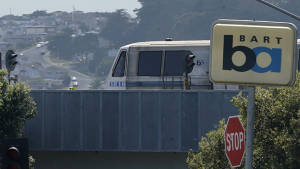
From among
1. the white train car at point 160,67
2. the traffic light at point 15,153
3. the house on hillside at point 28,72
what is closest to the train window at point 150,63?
the white train car at point 160,67

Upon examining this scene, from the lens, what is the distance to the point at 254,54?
22.1 feet

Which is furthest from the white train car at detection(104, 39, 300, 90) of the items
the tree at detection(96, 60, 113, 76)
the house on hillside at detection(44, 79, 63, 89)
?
the tree at detection(96, 60, 113, 76)

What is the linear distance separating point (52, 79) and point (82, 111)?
184m

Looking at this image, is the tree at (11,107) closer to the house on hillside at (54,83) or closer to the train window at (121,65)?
the train window at (121,65)

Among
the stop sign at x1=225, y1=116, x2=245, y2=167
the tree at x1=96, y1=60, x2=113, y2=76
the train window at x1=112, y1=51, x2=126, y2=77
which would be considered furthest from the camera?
the tree at x1=96, y1=60, x2=113, y2=76

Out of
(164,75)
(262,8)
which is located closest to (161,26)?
(262,8)

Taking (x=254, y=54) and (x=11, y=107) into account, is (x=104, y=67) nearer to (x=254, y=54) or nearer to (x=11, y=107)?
(x=11, y=107)

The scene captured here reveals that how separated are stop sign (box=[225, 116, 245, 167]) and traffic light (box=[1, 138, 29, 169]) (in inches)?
144

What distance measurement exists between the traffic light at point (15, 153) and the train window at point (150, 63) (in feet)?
38.7

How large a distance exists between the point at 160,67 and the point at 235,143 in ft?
40.8

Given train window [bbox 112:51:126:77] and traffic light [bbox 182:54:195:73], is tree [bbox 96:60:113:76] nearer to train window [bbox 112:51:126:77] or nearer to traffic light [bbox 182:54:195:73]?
train window [bbox 112:51:126:77]

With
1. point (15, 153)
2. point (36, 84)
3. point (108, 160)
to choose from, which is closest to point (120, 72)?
point (108, 160)

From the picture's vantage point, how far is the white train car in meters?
19.3

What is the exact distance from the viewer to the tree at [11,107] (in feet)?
45.7
